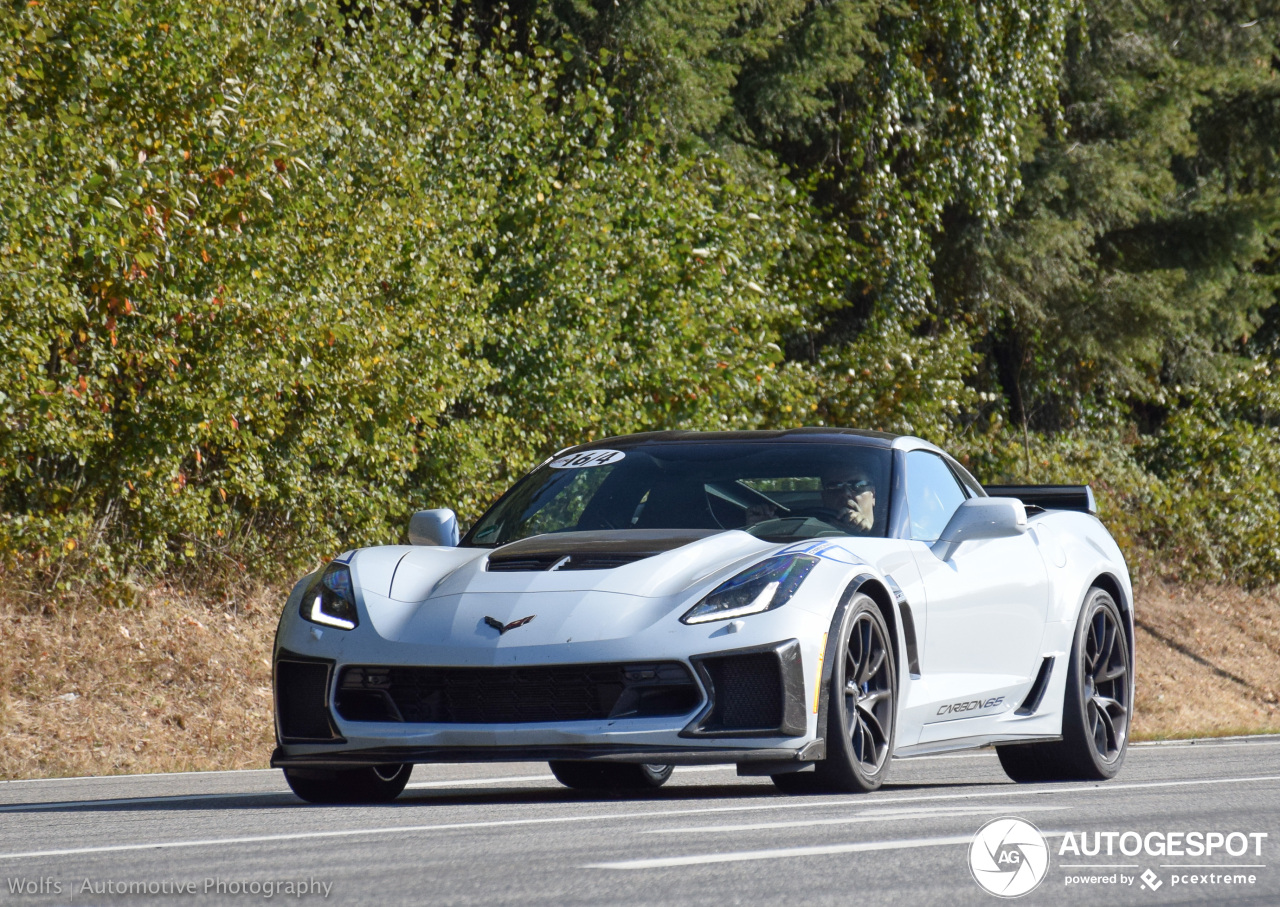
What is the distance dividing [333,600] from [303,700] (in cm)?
38

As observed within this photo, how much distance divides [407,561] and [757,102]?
1549 cm

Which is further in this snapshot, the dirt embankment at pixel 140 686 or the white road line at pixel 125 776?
the dirt embankment at pixel 140 686

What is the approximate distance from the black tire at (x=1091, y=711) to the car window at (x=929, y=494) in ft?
2.98

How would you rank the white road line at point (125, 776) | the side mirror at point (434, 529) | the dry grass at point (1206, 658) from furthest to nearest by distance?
the dry grass at point (1206, 658), the white road line at point (125, 776), the side mirror at point (434, 529)

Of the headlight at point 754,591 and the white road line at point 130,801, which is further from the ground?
the headlight at point 754,591

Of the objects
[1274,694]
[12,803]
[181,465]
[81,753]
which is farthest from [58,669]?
[1274,694]

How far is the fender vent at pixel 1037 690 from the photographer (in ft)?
25.1

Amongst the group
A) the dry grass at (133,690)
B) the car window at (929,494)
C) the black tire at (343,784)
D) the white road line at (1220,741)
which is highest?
the car window at (929,494)

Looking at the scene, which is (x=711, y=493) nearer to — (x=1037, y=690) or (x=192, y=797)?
(x=1037, y=690)

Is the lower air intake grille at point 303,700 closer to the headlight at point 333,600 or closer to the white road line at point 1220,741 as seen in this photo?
the headlight at point 333,600

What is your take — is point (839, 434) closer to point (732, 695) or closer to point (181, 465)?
point (732, 695)

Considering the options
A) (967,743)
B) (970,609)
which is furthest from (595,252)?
(967,743)
